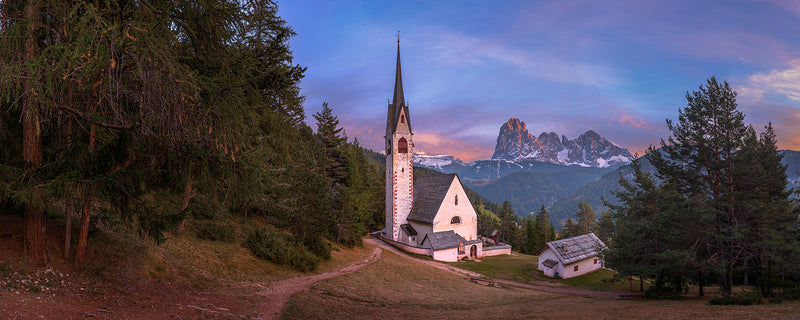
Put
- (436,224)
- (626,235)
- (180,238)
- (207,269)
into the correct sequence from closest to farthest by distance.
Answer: (207,269)
(180,238)
(626,235)
(436,224)

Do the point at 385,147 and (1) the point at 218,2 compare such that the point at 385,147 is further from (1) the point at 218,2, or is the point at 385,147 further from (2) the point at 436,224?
(1) the point at 218,2

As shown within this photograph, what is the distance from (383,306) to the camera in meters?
14.1

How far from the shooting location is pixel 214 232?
18344mm

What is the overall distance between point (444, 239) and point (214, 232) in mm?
24334

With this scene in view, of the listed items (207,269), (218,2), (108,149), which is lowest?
(207,269)

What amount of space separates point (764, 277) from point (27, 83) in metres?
27.2

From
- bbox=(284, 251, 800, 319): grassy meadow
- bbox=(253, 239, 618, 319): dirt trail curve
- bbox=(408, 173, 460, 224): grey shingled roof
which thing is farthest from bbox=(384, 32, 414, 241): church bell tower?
bbox=(284, 251, 800, 319): grassy meadow

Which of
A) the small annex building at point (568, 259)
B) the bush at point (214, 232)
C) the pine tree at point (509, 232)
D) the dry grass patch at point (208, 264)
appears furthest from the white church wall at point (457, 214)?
the pine tree at point (509, 232)

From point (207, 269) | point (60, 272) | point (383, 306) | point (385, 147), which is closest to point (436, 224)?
point (385, 147)

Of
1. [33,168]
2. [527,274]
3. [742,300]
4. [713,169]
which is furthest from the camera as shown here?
[527,274]

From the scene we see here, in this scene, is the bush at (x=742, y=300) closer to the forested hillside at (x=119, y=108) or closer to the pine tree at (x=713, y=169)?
the pine tree at (x=713, y=169)

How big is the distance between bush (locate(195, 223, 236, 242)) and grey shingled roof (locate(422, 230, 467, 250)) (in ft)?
71.7

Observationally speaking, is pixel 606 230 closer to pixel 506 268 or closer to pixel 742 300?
pixel 506 268

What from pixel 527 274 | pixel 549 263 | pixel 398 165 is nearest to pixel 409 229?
pixel 398 165
